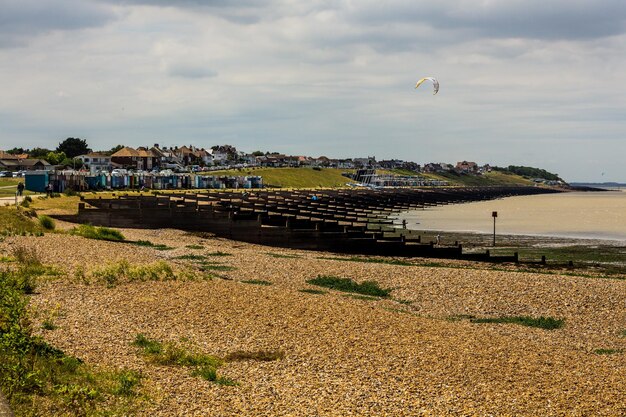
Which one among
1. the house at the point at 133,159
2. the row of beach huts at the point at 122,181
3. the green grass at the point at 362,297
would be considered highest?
the house at the point at 133,159

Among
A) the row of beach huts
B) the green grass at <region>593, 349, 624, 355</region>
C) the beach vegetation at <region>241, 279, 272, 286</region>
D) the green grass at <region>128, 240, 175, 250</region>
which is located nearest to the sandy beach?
the green grass at <region>593, 349, 624, 355</region>

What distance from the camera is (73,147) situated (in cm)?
17362

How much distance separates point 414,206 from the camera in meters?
122

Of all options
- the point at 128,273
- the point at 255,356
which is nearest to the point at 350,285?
the point at 128,273

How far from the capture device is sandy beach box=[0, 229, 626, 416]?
13.0 m

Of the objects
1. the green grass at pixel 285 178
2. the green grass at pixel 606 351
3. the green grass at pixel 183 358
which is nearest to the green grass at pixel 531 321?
the green grass at pixel 606 351

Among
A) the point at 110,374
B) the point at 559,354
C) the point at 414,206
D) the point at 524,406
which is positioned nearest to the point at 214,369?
the point at 110,374

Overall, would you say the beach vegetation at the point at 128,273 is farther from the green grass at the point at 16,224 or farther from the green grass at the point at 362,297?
the green grass at the point at 16,224

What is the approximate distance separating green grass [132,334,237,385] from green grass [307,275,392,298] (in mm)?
13091

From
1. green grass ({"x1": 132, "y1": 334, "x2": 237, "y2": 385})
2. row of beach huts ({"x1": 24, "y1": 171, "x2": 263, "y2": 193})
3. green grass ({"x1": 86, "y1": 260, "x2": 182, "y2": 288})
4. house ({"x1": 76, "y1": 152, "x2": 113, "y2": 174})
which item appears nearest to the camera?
green grass ({"x1": 132, "y1": 334, "x2": 237, "y2": 385})

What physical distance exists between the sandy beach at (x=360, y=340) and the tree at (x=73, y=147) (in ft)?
495

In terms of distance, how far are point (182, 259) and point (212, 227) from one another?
16057 mm

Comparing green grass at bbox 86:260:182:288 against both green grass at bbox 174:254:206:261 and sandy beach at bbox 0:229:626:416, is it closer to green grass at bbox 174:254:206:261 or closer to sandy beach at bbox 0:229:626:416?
sandy beach at bbox 0:229:626:416

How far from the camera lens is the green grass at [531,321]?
22.8 metres
